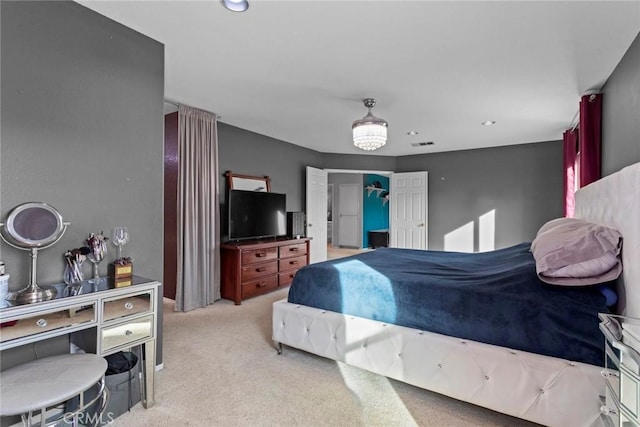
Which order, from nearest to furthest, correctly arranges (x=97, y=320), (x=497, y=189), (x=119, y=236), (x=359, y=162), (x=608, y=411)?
(x=608, y=411) → (x=97, y=320) → (x=119, y=236) → (x=497, y=189) → (x=359, y=162)

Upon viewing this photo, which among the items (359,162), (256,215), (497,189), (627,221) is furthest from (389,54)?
(497,189)

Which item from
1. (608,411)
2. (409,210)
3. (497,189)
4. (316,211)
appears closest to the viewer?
(608,411)

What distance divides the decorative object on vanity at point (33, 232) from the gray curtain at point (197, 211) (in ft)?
6.43

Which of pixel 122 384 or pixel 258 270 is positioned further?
pixel 258 270

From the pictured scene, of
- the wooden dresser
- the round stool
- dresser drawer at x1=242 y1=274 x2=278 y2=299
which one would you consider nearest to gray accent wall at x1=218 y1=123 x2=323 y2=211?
the wooden dresser

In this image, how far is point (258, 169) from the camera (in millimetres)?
4922

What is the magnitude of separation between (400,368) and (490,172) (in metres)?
5.01

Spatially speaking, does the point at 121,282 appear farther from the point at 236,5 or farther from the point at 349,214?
the point at 349,214

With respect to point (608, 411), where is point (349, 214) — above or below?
above

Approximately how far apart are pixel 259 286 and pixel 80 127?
290 cm

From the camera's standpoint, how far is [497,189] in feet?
18.9

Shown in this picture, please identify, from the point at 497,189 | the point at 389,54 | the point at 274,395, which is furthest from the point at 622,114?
the point at 497,189

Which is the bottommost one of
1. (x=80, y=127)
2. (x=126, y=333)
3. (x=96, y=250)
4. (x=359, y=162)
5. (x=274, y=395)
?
(x=274, y=395)

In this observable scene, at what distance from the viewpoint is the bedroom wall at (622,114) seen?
2.12 m
